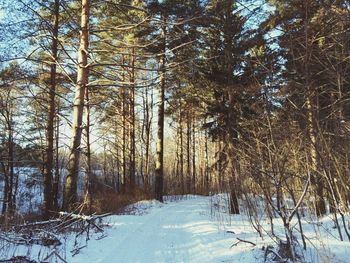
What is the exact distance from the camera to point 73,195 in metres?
8.81

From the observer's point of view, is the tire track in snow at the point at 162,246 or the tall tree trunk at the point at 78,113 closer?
Answer: the tire track in snow at the point at 162,246

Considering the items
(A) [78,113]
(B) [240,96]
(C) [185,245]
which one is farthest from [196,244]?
(B) [240,96]

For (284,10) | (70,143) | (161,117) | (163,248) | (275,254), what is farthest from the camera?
(161,117)

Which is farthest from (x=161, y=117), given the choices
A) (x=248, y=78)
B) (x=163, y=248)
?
(x=163, y=248)

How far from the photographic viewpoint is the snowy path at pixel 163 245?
19.1 feet

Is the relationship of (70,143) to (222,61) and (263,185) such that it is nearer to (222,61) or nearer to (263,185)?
(263,185)

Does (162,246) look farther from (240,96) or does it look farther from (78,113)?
(240,96)

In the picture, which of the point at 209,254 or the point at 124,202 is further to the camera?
the point at 124,202

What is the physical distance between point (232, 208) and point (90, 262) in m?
7.20

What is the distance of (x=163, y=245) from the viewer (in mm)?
6953

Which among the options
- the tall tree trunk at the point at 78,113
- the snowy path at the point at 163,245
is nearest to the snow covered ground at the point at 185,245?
the snowy path at the point at 163,245

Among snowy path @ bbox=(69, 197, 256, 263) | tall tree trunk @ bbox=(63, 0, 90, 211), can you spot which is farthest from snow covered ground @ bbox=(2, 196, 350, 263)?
tall tree trunk @ bbox=(63, 0, 90, 211)

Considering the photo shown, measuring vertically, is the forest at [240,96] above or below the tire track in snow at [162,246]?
above

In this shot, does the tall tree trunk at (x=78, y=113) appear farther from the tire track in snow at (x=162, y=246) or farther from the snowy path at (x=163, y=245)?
the tire track in snow at (x=162, y=246)
